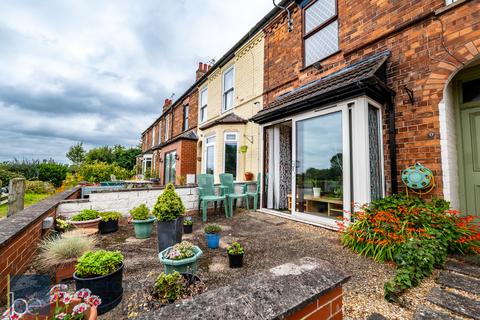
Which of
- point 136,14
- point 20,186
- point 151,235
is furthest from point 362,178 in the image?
point 136,14

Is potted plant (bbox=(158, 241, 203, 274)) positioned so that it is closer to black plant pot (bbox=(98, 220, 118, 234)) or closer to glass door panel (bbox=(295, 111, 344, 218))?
black plant pot (bbox=(98, 220, 118, 234))

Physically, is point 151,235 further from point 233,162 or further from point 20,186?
point 233,162

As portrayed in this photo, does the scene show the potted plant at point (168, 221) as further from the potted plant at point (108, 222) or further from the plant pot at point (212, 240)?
the potted plant at point (108, 222)

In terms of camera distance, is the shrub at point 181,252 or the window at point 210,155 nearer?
the shrub at point 181,252

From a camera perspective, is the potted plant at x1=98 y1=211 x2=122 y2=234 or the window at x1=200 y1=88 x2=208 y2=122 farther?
the window at x1=200 y1=88 x2=208 y2=122

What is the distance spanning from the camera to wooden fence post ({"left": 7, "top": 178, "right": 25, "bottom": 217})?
3.82m

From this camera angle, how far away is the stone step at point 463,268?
7.66 feet

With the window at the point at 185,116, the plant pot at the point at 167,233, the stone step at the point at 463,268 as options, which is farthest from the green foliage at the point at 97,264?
the window at the point at 185,116

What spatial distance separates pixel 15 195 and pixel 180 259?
3938mm

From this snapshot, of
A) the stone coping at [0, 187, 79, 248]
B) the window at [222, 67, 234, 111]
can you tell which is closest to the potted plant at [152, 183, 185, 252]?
the stone coping at [0, 187, 79, 248]

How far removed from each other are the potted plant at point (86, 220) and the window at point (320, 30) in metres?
6.66

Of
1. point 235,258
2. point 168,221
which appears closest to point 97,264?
point 168,221

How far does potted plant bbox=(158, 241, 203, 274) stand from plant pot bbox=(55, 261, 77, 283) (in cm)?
100

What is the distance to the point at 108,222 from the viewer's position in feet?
14.2
